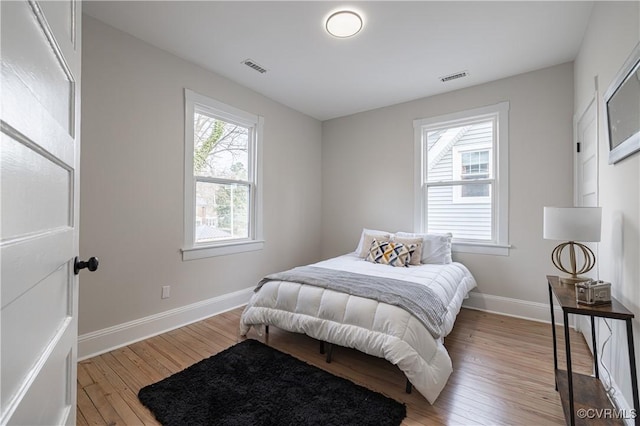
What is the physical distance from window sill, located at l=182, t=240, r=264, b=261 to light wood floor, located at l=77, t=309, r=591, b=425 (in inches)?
27.4

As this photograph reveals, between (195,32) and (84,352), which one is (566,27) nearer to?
(195,32)

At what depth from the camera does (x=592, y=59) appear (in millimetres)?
2254

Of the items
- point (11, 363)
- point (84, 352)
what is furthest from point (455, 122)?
point (84, 352)

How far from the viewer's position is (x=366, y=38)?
8.41ft

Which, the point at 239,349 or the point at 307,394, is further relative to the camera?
the point at 239,349

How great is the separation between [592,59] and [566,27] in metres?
0.41

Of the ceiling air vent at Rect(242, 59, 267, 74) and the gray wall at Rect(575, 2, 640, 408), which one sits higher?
the ceiling air vent at Rect(242, 59, 267, 74)

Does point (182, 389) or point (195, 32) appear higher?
point (195, 32)

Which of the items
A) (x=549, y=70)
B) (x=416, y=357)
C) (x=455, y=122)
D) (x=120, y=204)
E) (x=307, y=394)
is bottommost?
(x=307, y=394)

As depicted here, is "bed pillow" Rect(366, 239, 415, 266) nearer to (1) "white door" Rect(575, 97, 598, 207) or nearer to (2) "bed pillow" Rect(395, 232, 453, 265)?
(2) "bed pillow" Rect(395, 232, 453, 265)

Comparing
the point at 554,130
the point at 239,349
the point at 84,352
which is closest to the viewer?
the point at 84,352

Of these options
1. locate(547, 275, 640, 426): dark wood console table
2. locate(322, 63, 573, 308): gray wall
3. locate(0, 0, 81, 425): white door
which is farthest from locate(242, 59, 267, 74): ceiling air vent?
locate(547, 275, 640, 426): dark wood console table

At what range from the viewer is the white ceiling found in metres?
2.21

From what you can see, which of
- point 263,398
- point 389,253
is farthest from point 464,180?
point 263,398
